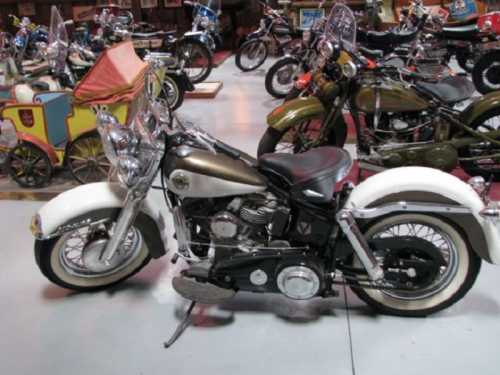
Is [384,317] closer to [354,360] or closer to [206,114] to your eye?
[354,360]

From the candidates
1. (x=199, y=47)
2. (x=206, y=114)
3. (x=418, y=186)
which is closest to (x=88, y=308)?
(x=418, y=186)

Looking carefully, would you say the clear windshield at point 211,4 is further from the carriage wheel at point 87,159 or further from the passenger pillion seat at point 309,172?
the passenger pillion seat at point 309,172

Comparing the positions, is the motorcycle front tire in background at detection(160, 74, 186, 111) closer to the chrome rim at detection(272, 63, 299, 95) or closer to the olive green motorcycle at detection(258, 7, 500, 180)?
the chrome rim at detection(272, 63, 299, 95)

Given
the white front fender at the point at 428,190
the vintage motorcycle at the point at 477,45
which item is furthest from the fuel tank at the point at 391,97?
the vintage motorcycle at the point at 477,45

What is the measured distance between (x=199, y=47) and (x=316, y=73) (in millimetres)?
3298

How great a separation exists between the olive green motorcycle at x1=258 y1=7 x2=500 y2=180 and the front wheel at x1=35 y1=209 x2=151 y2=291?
1327 mm

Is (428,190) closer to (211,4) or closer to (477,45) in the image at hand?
(477,45)

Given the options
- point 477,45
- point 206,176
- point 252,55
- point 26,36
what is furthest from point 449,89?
point 252,55

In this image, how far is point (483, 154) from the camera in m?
3.30

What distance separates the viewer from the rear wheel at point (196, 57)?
6402 millimetres

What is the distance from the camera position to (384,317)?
216cm

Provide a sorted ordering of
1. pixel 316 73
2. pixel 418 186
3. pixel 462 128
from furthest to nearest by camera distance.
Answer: pixel 316 73 < pixel 462 128 < pixel 418 186

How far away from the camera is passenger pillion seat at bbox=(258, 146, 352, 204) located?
75.2 inches

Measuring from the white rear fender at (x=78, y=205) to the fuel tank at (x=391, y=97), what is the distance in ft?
5.65
